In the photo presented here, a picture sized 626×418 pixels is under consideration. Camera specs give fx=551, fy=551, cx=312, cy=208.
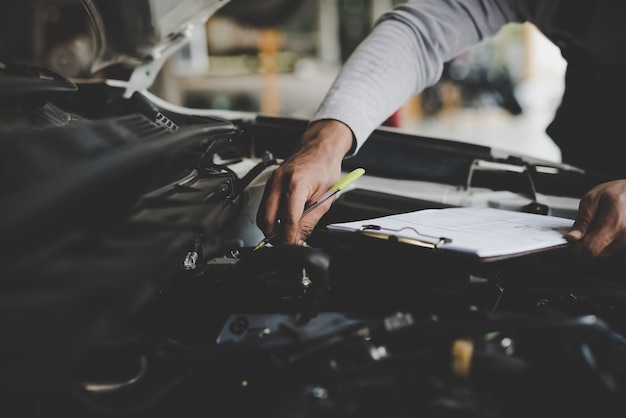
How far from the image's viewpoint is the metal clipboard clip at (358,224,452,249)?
0.54 meters

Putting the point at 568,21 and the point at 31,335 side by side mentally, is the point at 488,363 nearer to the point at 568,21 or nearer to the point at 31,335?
the point at 31,335

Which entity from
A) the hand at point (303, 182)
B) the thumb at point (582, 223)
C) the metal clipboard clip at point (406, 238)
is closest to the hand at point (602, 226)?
the thumb at point (582, 223)

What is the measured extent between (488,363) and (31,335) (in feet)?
0.96

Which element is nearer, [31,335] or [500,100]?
[31,335]

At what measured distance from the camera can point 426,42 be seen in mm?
1117

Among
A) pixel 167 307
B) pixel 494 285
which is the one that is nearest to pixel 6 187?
pixel 167 307

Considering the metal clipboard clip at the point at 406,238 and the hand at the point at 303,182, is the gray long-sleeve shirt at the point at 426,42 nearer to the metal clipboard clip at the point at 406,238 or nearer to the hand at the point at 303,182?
the hand at the point at 303,182

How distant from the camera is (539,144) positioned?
5.85 meters

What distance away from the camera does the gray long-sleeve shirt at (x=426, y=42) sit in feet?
3.20

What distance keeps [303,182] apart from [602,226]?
0.37 meters

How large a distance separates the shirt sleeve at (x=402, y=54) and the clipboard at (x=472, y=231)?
282 millimetres

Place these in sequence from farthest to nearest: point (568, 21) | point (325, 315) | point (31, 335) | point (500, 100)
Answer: point (500, 100), point (568, 21), point (325, 315), point (31, 335)

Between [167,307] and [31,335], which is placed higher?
[31,335]

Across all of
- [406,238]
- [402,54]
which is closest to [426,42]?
[402,54]
